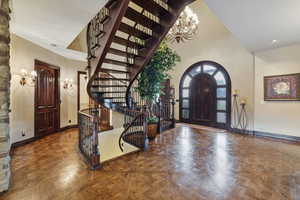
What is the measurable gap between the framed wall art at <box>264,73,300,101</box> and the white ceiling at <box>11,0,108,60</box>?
4.90 metres

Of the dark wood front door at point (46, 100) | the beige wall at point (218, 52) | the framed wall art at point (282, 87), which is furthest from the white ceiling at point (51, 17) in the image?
the framed wall art at point (282, 87)

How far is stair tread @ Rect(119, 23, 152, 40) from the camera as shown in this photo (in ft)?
9.52

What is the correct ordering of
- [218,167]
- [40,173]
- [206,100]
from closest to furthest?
[40,173]
[218,167]
[206,100]

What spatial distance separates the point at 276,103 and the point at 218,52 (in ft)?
8.26

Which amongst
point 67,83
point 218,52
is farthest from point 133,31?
point 218,52

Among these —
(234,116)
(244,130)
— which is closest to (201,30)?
(234,116)

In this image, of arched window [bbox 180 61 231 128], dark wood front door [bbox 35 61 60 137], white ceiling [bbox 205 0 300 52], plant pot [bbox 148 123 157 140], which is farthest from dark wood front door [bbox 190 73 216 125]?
dark wood front door [bbox 35 61 60 137]

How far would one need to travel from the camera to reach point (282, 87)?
13.5ft

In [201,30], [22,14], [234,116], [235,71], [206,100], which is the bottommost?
[234,116]

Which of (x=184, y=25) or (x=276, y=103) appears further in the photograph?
(x=276, y=103)

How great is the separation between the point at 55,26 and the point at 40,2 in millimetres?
779

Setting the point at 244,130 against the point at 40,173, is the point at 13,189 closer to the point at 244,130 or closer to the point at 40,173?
the point at 40,173

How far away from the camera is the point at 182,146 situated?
3576mm

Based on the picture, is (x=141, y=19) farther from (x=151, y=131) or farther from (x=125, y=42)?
(x=151, y=131)
